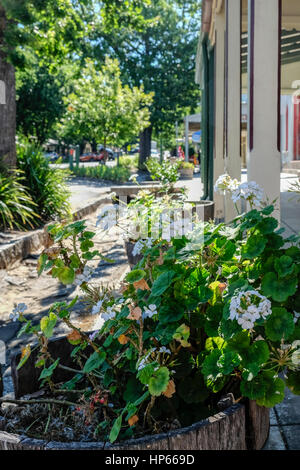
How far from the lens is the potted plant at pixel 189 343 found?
5.06ft

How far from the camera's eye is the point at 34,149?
396 inches

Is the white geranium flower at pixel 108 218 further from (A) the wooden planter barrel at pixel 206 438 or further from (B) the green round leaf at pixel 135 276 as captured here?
(A) the wooden planter barrel at pixel 206 438

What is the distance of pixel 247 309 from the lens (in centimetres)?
148

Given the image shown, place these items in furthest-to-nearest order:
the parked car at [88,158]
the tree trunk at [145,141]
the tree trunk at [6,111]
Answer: the parked car at [88,158] → the tree trunk at [145,141] → the tree trunk at [6,111]

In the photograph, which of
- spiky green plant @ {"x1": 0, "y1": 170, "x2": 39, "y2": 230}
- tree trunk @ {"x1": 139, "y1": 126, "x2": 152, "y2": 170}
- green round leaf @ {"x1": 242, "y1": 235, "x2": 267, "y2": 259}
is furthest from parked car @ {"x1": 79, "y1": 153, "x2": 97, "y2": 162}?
green round leaf @ {"x1": 242, "y1": 235, "x2": 267, "y2": 259}

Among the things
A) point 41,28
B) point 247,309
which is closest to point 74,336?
point 247,309

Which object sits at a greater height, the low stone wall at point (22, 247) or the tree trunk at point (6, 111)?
the tree trunk at point (6, 111)

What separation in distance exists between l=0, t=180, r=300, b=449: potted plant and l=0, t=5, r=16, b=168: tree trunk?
7252mm

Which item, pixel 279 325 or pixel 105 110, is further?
pixel 105 110

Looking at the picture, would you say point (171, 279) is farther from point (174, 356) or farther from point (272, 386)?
point (272, 386)

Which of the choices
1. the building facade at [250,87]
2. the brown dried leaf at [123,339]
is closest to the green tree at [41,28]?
the building facade at [250,87]

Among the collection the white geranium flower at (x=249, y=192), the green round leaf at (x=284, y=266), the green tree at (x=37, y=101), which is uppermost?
the green tree at (x=37, y=101)

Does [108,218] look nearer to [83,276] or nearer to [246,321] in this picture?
[83,276]

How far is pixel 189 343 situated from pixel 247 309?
0.39 metres
